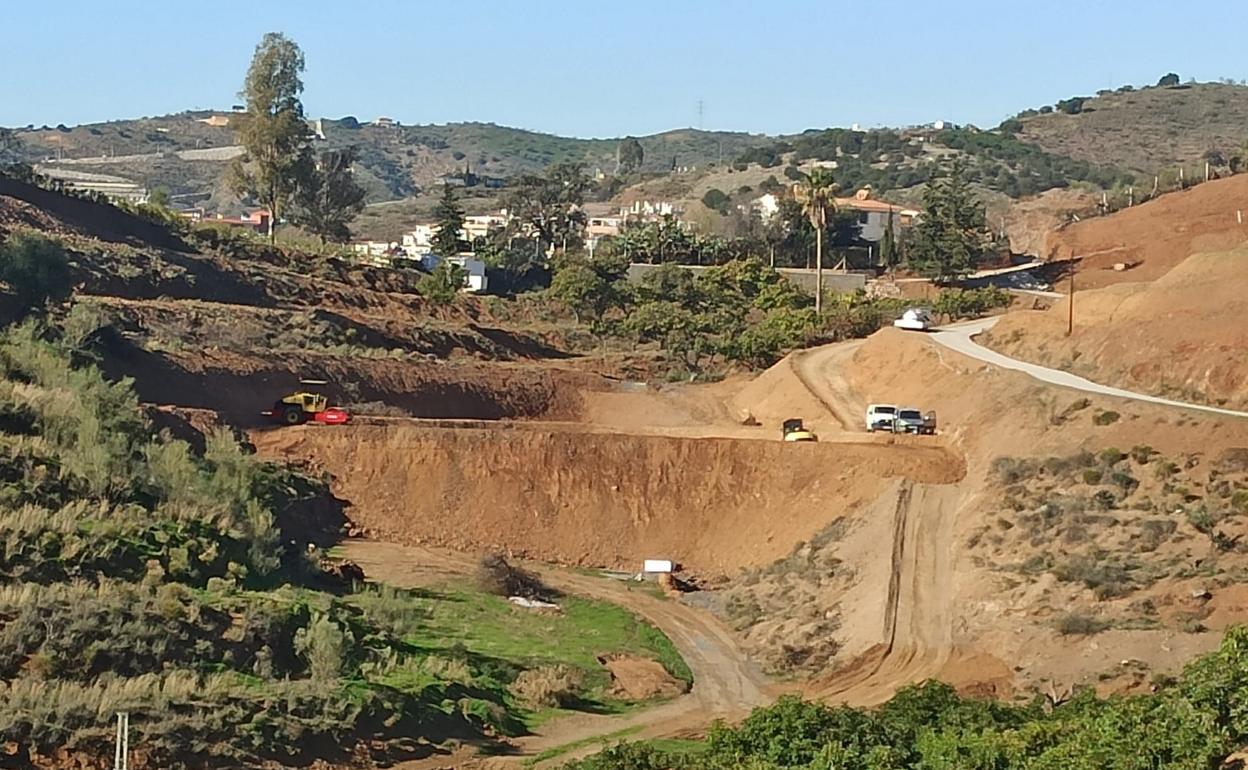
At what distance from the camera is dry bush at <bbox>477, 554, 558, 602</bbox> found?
140 feet

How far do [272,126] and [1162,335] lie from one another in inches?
1978

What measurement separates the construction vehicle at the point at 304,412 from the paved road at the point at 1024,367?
65.9ft

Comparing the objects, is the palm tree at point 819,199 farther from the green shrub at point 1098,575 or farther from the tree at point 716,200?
the green shrub at point 1098,575

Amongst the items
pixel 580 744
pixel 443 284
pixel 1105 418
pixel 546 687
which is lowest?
pixel 580 744

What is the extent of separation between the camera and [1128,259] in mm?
85750

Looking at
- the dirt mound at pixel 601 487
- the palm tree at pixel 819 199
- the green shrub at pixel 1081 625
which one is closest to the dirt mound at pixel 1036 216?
the palm tree at pixel 819 199

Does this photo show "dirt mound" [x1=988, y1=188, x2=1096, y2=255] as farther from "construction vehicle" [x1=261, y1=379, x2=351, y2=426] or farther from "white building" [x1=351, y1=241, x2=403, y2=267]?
"construction vehicle" [x1=261, y1=379, x2=351, y2=426]

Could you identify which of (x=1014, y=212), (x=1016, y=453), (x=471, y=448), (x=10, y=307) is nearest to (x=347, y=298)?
(x=10, y=307)

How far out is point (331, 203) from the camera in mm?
101062

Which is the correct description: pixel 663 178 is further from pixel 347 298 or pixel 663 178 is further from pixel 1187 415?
pixel 1187 415

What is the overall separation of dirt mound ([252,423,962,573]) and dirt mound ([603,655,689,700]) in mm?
9451

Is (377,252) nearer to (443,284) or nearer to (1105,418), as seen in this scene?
(443,284)

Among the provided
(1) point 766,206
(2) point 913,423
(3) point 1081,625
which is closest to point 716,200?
(1) point 766,206

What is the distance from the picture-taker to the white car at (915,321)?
68.7 meters
